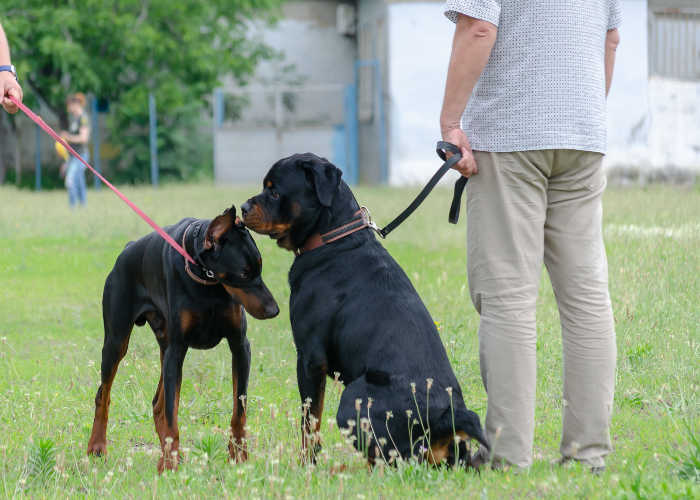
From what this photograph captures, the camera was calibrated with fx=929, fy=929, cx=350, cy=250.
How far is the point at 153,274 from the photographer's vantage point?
4.21 metres

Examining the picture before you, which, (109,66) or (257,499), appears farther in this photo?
(109,66)

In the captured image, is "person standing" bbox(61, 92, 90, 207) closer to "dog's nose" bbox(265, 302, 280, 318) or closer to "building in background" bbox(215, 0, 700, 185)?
"building in background" bbox(215, 0, 700, 185)

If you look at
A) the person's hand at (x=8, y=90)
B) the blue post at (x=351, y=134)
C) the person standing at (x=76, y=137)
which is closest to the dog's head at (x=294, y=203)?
the person's hand at (x=8, y=90)

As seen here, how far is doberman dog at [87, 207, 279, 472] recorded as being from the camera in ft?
13.0

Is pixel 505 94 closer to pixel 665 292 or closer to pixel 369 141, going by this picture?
pixel 665 292

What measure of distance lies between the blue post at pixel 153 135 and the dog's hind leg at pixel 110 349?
21.1 meters

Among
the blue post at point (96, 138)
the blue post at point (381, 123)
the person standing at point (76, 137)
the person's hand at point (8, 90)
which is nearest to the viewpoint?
the person's hand at point (8, 90)

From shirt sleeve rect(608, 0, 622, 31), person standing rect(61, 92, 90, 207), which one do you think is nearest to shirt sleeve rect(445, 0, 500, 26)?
shirt sleeve rect(608, 0, 622, 31)

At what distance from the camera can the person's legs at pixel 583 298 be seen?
12.0 feet

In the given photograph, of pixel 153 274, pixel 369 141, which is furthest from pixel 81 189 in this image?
pixel 153 274

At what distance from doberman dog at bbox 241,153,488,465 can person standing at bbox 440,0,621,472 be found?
0.22 m

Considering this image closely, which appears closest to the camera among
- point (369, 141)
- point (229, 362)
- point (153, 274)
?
point (153, 274)

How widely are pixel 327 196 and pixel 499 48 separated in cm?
94

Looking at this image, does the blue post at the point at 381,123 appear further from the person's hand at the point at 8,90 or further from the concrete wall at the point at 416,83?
the person's hand at the point at 8,90
